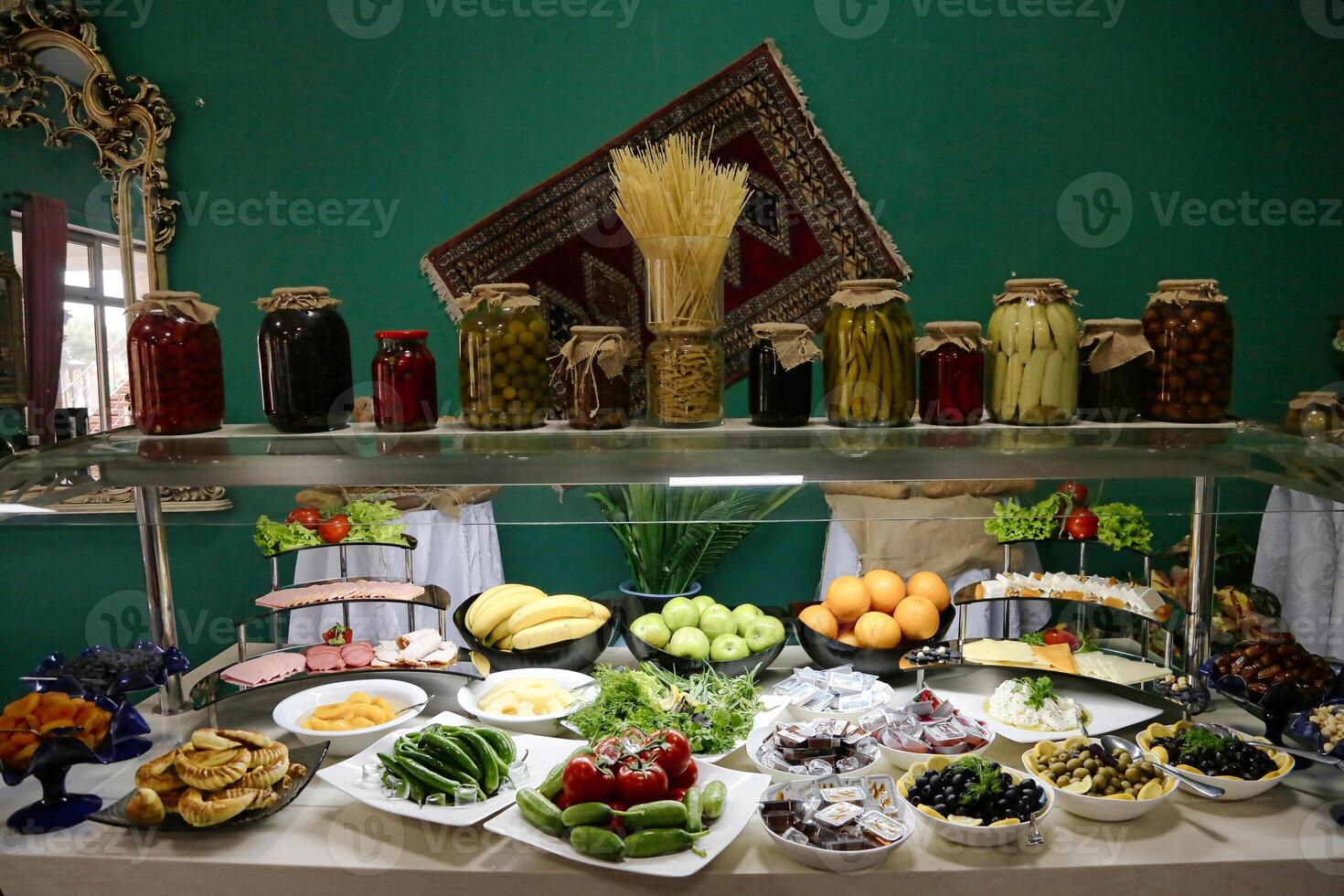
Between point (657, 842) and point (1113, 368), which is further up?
point (1113, 368)

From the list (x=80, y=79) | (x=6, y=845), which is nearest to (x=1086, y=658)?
(x=6, y=845)

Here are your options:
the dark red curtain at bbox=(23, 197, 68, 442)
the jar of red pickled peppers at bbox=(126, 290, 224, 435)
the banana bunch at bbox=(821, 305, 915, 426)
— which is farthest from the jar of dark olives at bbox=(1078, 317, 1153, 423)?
the dark red curtain at bbox=(23, 197, 68, 442)

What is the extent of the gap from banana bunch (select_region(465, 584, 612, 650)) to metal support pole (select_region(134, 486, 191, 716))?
0.74 meters

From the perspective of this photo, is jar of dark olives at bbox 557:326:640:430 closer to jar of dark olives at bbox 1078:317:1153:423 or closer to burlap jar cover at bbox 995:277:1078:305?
burlap jar cover at bbox 995:277:1078:305

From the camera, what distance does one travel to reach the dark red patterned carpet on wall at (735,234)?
4.42m

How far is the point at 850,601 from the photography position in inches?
99.6

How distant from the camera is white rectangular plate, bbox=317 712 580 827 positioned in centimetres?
183

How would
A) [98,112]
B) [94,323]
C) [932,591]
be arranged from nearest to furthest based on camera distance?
[932,591] → [98,112] → [94,323]

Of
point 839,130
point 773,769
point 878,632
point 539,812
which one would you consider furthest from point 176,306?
point 839,130

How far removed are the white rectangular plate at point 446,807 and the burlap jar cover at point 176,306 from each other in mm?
996

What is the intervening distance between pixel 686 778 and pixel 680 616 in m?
0.65

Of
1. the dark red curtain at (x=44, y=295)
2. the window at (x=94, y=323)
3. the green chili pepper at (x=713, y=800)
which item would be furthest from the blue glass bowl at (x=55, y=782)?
the dark red curtain at (x=44, y=295)

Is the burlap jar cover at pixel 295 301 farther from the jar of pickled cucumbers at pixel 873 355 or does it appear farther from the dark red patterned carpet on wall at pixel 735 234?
the dark red patterned carpet on wall at pixel 735 234

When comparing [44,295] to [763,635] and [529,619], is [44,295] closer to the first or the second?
[529,619]
